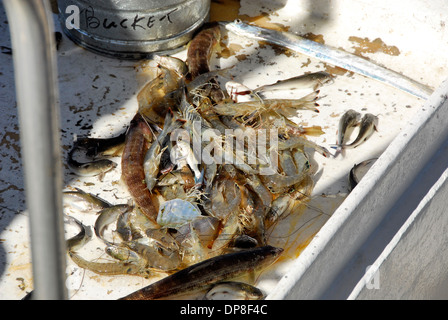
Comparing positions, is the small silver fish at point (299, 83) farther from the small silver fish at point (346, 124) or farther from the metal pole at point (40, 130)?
the metal pole at point (40, 130)

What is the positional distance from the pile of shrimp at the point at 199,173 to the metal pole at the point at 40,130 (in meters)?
1.31

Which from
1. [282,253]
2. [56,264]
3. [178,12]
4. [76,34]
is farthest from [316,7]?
[56,264]

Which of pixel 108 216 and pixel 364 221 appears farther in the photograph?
pixel 108 216

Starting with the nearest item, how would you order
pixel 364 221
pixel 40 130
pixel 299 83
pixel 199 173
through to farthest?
1. pixel 40 130
2. pixel 364 221
3. pixel 199 173
4. pixel 299 83

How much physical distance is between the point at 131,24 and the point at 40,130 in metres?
2.38

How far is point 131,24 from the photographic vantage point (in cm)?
330

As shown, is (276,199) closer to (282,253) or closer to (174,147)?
(282,253)

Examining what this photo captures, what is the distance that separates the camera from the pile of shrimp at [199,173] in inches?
97.8

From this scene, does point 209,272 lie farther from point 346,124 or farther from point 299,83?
point 299,83

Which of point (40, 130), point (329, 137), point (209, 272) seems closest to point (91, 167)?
point (209, 272)

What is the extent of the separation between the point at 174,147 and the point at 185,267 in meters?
0.62

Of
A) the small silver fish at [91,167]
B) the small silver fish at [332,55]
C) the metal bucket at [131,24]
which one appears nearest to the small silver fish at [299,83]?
the small silver fish at [332,55]

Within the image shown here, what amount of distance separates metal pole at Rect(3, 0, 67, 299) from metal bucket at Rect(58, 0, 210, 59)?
89.6 inches

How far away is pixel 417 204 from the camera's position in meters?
2.19
